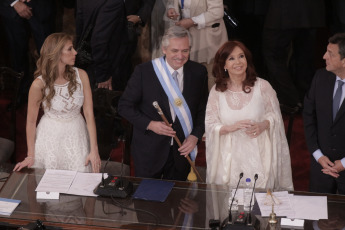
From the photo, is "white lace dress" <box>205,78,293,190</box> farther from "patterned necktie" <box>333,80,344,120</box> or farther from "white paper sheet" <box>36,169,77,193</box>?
"white paper sheet" <box>36,169,77,193</box>

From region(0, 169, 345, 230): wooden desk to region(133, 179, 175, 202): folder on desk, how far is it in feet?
0.12

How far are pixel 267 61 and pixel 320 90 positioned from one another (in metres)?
2.50

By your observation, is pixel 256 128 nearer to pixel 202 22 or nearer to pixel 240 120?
pixel 240 120

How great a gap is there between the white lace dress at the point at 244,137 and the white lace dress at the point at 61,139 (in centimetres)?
98

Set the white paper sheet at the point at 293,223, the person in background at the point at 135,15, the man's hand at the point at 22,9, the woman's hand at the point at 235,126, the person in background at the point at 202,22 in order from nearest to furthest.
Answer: the white paper sheet at the point at 293,223
the woman's hand at the point at 235,126
the person in background at the point at 202,22
the person in background at the point at 135,15
the man's hand at the point at 22,9

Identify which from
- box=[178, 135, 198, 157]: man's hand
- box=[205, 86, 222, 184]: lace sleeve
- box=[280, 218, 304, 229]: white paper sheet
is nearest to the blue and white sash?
box=[178, 135, 198, 157]: man's hand

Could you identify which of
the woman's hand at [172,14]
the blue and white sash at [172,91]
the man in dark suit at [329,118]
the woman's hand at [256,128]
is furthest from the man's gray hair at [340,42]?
the woman's hand at [172,14]

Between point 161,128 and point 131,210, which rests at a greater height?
point 161,128

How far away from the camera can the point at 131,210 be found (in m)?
5.16

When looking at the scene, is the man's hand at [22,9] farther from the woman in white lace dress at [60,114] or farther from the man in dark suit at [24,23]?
the woman in white lace dress at [60,114]

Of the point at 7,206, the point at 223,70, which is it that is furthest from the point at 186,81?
the point at 7,206

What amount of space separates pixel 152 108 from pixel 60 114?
2.21ft

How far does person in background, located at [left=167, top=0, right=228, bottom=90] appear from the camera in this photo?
7.20 meters

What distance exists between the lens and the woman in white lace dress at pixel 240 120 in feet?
18.6
